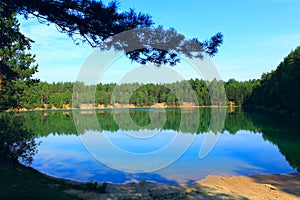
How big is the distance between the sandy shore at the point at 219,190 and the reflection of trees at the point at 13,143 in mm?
4740

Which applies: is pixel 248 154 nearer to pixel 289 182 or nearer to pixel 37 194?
pixel 289 182

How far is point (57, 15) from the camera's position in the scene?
291 inches

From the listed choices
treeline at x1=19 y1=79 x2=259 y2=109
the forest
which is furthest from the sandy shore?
treeline at x1=19 y1=79 x2=259 y2=109

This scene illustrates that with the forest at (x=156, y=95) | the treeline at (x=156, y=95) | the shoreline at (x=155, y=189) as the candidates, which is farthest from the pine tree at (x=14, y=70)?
the treeline at (x=156, y=95)

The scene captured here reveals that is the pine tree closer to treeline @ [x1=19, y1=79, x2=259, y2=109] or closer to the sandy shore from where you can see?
the sandy shore

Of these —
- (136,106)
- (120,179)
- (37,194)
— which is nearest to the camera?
(37,194)

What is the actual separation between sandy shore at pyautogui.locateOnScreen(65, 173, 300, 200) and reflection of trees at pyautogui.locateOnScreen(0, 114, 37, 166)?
4.74 meters

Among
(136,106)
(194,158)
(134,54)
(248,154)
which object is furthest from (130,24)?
(136,106)

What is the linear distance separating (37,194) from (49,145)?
2205 cm

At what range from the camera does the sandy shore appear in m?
10.5

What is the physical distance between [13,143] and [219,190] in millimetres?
10249

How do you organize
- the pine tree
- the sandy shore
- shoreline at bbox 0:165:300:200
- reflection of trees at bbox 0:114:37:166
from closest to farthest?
shoreline at bbox 0:165:300:200, the sandy shore, reflection of trees at bbox 0:114:37:166, the pine tree

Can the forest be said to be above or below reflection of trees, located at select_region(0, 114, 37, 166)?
above

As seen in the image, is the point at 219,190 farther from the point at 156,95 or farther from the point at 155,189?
the point at 156,95
